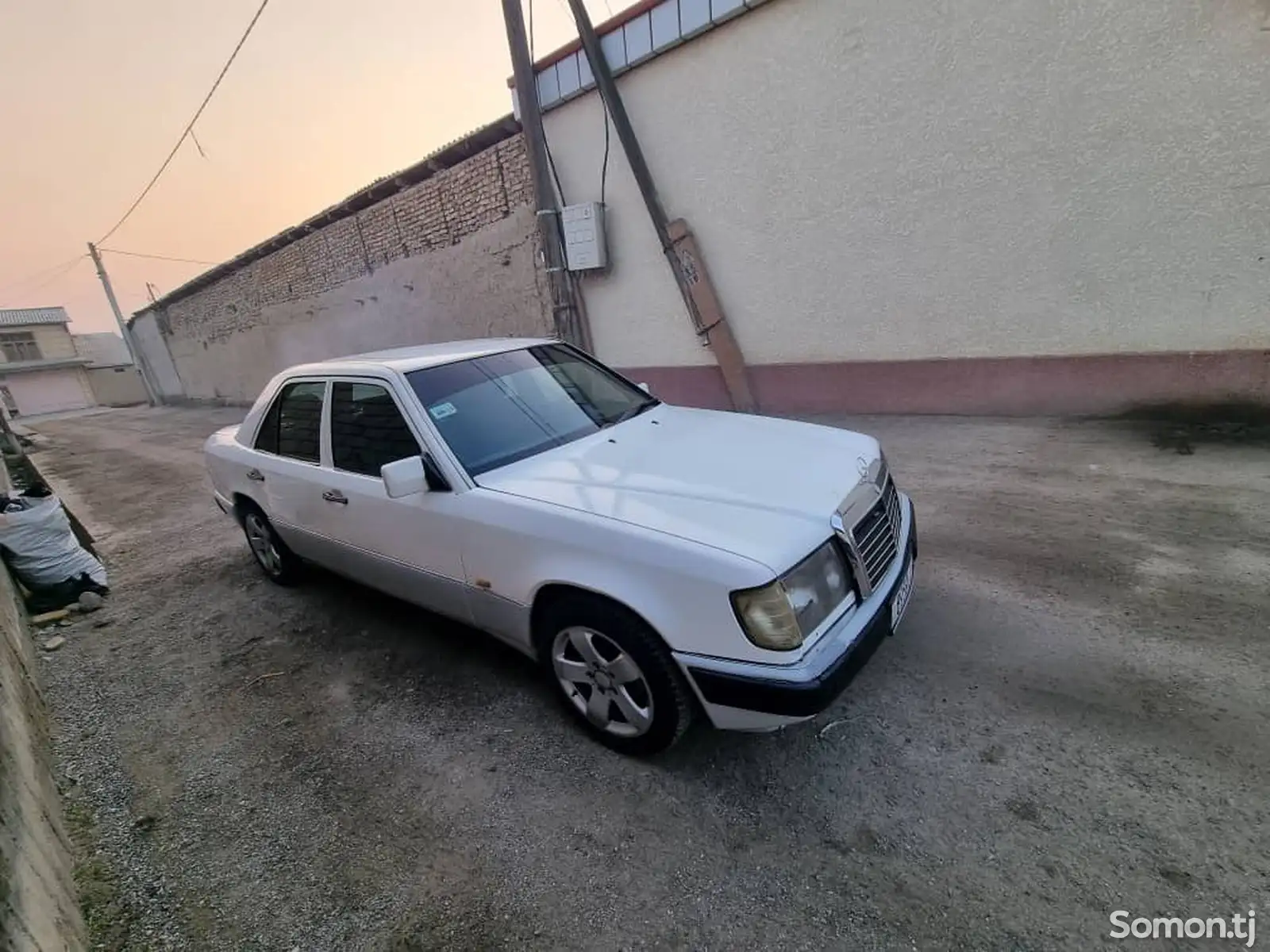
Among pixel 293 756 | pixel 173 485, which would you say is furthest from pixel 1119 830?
pixel 173 485

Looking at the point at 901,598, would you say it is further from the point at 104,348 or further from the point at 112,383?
the point at 104,348

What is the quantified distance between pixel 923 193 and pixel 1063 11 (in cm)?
152

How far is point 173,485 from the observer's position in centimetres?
777

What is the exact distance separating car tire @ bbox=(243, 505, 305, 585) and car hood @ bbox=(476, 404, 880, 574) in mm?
2338

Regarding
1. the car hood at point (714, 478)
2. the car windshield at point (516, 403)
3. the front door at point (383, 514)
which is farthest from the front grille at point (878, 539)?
the front door at point (383, 514)

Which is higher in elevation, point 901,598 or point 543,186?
point 543,186

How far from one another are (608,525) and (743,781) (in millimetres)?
1059

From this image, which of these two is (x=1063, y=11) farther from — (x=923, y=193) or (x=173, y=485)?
(x=173, y=485)

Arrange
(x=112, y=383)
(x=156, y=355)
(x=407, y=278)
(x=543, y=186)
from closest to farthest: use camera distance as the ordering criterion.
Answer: (x=543, y=186), (x=407, y=278), (x=156, y=355), (x=112, y=383)

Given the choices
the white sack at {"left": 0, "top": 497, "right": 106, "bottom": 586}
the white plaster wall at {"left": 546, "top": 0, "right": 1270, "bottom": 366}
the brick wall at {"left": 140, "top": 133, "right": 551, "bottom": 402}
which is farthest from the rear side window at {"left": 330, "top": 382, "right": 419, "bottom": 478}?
the brick wall at {"left": 140, "top": 133, "right": 551, "bottom": 402}

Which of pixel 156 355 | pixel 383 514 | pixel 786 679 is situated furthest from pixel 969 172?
pixel 156 355

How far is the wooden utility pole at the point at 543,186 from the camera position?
23.9 feet

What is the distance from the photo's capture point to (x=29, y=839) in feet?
5.66

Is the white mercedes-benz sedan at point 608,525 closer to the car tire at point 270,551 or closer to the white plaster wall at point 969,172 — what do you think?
the car tire at point 270,551
